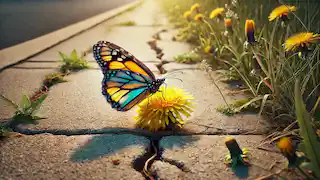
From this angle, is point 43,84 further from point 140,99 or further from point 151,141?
point 151,141

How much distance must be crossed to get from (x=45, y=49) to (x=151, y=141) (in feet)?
7.32

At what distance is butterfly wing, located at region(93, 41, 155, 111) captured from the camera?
1634 millimetres

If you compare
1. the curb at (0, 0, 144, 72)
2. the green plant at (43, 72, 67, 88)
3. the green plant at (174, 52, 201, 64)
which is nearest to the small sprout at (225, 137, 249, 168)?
the green plant at (43, 72, 67, 88)

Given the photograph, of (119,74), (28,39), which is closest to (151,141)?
(119,74)

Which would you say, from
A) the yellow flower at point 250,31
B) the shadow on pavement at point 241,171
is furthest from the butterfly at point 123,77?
the shadow on pavement at point 241,171

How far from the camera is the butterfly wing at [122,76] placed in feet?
5.36

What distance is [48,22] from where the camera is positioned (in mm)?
5512

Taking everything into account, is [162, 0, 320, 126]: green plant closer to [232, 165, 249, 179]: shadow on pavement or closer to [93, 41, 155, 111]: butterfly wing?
[232, 165, 249, 179]: shadow on pavement

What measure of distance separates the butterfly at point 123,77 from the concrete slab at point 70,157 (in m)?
0.26

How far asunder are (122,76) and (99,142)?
435 millimetres

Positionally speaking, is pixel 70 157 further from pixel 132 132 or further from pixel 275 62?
pixel 275 62

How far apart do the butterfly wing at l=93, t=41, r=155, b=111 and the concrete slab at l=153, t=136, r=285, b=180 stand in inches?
13.7

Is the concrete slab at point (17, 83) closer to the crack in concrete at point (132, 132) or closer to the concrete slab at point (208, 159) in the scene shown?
the crack in concrete at point (132, 132)

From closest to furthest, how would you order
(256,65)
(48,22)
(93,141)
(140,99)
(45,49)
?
(93,141) → (140,99) → (256,65) → (45,49) → (48,22)
